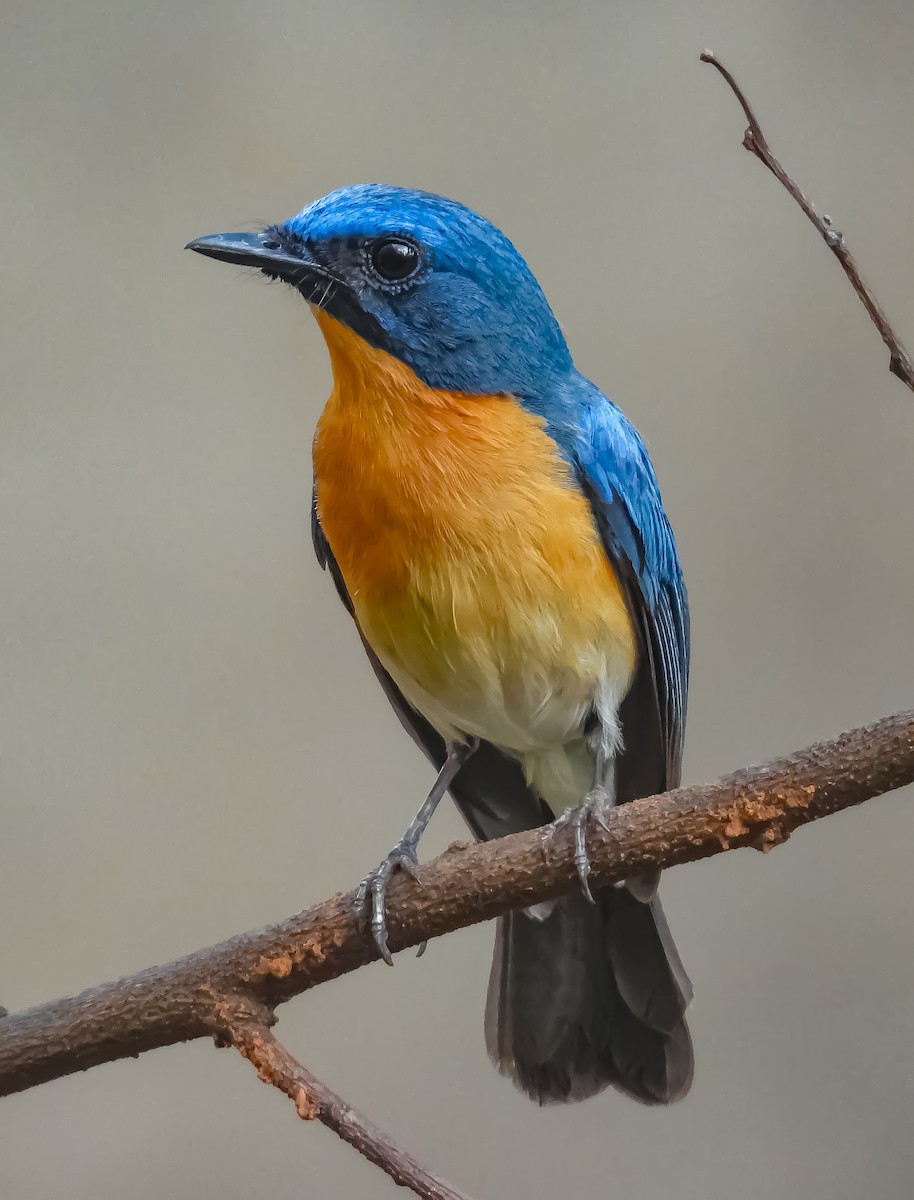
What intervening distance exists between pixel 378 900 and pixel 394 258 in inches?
40.6

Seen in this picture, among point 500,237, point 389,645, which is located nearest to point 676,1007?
point 389,645

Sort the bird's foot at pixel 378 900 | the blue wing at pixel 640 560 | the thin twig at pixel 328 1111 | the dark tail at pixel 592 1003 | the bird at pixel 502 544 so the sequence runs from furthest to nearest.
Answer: the dark tail at pixel 592 1003, the blue wing at pixel 640 560, the bird at pixel 502 544, the bird's foot at pixel 378 900, the thin twig at pixel 328 1111

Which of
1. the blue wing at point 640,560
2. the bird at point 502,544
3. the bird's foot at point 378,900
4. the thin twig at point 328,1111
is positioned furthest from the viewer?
the blue wing at point 640,560

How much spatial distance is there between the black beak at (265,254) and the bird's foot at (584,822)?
37.1 inches

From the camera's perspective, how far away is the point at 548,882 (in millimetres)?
1848

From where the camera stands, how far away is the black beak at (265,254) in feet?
6.37

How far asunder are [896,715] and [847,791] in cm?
12

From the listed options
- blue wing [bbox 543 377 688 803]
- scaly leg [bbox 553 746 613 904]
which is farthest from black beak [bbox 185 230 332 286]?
scaly leg [bbox 553 746 613 904]

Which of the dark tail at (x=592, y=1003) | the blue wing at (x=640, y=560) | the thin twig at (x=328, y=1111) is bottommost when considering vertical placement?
the dark tail at (x=592, y=1003)

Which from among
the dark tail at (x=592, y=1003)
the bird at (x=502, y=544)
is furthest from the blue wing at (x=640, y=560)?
the dark tail at (x=592, y=1003)

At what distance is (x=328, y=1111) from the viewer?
1.59 m

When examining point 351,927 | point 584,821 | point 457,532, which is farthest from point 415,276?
point 351,927

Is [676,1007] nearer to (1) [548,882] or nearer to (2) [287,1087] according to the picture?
(1) [548,882]

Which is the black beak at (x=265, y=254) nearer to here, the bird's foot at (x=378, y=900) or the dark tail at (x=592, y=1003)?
the bird's foot at (x=378, y=900)
